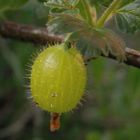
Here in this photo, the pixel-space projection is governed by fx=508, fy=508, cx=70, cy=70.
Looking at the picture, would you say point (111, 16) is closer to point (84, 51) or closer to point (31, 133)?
point (84, 51)

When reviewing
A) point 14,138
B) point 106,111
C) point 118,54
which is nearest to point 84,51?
point 118,54

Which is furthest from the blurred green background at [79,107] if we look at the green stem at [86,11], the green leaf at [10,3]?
the green stem at [86,11]

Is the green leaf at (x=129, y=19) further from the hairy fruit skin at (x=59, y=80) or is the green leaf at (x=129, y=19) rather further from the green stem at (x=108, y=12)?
the hairy fruit skin at (x=59, y=80)

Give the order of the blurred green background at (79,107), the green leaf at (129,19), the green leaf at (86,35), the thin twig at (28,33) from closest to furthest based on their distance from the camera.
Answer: the green leaf at (86,35) < the green leaf at (129,19) < the thin twig at (28,33) < the blurred green background at (79,107)

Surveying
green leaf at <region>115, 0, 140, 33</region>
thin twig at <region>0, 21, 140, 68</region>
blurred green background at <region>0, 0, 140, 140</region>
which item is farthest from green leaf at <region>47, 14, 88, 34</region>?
blurred green background at <region>0, 0, 140, 140</region>

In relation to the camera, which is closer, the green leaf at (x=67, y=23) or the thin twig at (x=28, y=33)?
the green leaf at (x=67, y=23)

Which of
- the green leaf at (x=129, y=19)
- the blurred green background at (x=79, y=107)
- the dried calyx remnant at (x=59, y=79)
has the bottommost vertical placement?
the blurred green background at (x=79, y=107)

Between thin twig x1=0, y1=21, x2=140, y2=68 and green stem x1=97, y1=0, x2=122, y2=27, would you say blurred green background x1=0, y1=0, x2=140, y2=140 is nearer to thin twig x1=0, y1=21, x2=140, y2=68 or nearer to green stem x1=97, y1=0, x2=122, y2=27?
thin twig x1=0, y1=21, x2=140, y2=68
